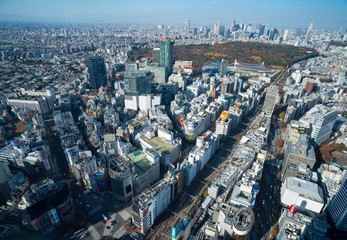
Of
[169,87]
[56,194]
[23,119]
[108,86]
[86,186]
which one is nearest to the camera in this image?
[56,194]

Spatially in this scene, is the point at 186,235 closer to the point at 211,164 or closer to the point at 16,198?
the point at 211,164

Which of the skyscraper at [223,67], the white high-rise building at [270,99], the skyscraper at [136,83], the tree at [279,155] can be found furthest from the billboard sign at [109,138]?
the skyscraper at [223,67]

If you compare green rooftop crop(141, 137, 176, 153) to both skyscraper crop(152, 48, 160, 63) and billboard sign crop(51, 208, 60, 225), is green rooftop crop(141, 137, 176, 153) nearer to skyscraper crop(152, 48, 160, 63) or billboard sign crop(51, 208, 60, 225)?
billboard sign crop(51, 208, 60, 225)

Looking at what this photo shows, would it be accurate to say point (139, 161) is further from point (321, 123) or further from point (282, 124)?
point (282, 124)

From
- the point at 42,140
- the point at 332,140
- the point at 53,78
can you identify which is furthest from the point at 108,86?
the point at 332,140

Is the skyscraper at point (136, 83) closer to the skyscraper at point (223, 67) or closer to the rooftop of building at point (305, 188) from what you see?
the rooftop of building at point (305, 188)

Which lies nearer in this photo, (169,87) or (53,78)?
(169,87)

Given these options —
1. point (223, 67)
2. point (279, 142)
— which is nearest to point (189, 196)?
point (279, 142)
